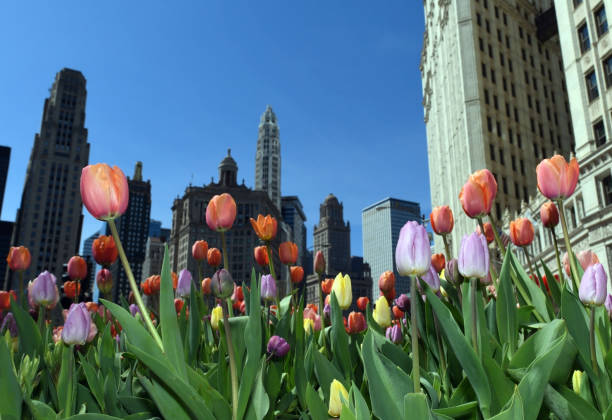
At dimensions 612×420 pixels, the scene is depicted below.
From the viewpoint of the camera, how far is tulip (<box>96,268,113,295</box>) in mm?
3500

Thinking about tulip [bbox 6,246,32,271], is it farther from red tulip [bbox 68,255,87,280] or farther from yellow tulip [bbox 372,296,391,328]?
yellow tulip [bbox 372,296,391,328]

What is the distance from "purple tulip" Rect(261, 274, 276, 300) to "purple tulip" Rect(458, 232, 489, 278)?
1.81 m

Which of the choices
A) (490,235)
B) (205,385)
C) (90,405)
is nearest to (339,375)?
(205,385)

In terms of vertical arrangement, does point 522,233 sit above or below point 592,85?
below

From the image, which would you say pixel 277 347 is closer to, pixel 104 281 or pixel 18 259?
pixel 104 281

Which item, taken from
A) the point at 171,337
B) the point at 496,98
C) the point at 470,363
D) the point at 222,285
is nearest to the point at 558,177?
the point at 470,363

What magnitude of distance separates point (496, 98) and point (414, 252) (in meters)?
60.0

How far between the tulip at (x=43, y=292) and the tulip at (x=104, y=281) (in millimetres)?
333

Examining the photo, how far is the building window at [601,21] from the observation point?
98.9ft

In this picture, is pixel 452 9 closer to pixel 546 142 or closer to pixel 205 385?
pixel 546 142

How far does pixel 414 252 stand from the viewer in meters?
1.89

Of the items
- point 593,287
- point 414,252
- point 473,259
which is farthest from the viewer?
point 593,287

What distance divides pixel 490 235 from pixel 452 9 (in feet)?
206

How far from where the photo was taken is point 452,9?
2324 inches
